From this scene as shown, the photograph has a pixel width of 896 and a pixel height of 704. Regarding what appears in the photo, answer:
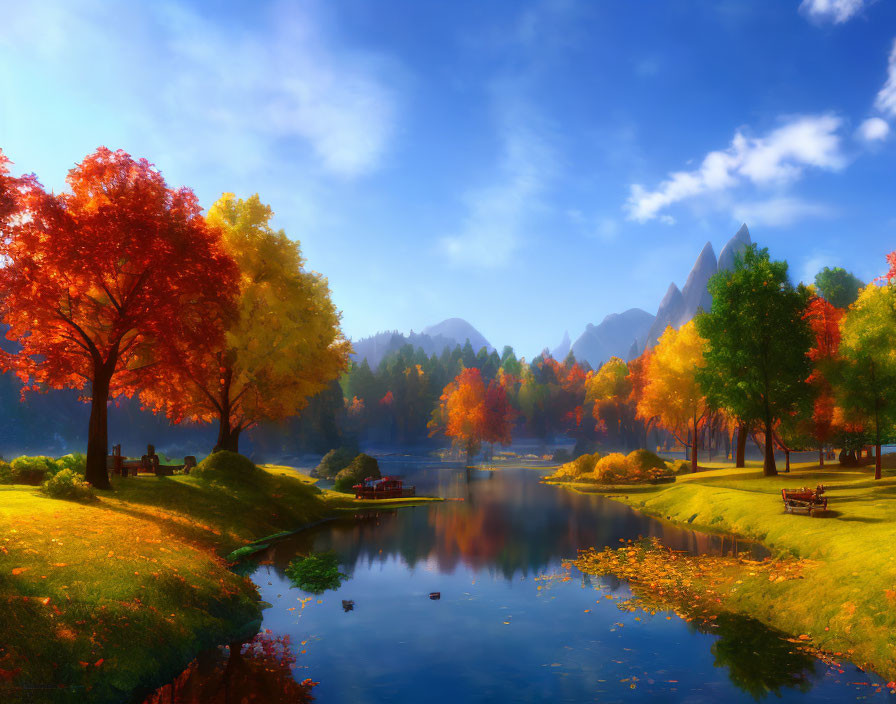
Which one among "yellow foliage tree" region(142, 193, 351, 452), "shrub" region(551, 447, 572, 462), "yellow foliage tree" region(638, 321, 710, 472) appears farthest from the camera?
"shrub" region(551, 447, 572, 462)

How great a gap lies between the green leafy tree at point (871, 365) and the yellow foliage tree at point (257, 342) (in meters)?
37.4

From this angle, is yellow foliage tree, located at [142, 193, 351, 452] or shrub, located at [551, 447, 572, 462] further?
shrub, located at [551, 447, 572, 462]

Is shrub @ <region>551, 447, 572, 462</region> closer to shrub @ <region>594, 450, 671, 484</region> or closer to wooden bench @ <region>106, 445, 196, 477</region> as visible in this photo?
shrub @ <region>594, 450, 671, 484</region>

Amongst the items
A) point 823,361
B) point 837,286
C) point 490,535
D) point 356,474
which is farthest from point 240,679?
point 837,286

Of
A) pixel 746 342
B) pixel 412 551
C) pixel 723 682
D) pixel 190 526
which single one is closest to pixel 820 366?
pixel 746 342

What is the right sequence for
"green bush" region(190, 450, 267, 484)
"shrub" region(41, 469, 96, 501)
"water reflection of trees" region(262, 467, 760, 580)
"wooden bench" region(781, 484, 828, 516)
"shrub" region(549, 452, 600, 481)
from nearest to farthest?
1. "shrub" region(41, 469, 96, 501)
2. "water reflection of trees" region(262, 467, 760, 580)
3. "wooden bench" region(781, 484, 828, 516)
4. "green bush" region(190, 450, 267, 484)
5. "shrub" region(549, 452, 600, 481)

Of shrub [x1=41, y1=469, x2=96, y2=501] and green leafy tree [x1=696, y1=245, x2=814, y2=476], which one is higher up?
green leafy tree [x1=696, y1=245, x2=814, y2=476]

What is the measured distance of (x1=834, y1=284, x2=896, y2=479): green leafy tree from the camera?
124ft

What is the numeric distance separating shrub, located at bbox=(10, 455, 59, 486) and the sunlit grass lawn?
31703mm

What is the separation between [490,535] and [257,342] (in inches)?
736

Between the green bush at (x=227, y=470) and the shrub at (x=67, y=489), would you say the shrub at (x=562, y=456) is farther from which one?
the shrub at (x=67, y=489)

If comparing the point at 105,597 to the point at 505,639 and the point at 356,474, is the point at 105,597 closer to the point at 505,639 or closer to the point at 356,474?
the point at 505,639

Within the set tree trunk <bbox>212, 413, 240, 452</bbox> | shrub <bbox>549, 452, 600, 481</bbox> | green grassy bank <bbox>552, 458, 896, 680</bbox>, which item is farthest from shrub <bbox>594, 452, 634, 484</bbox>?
tree trunk <bbox>212, 413, 240, 452</bbox>

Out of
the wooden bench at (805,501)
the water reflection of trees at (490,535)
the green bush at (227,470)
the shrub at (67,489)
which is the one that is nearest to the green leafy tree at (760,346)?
the water reflection of trees at (490,535)
